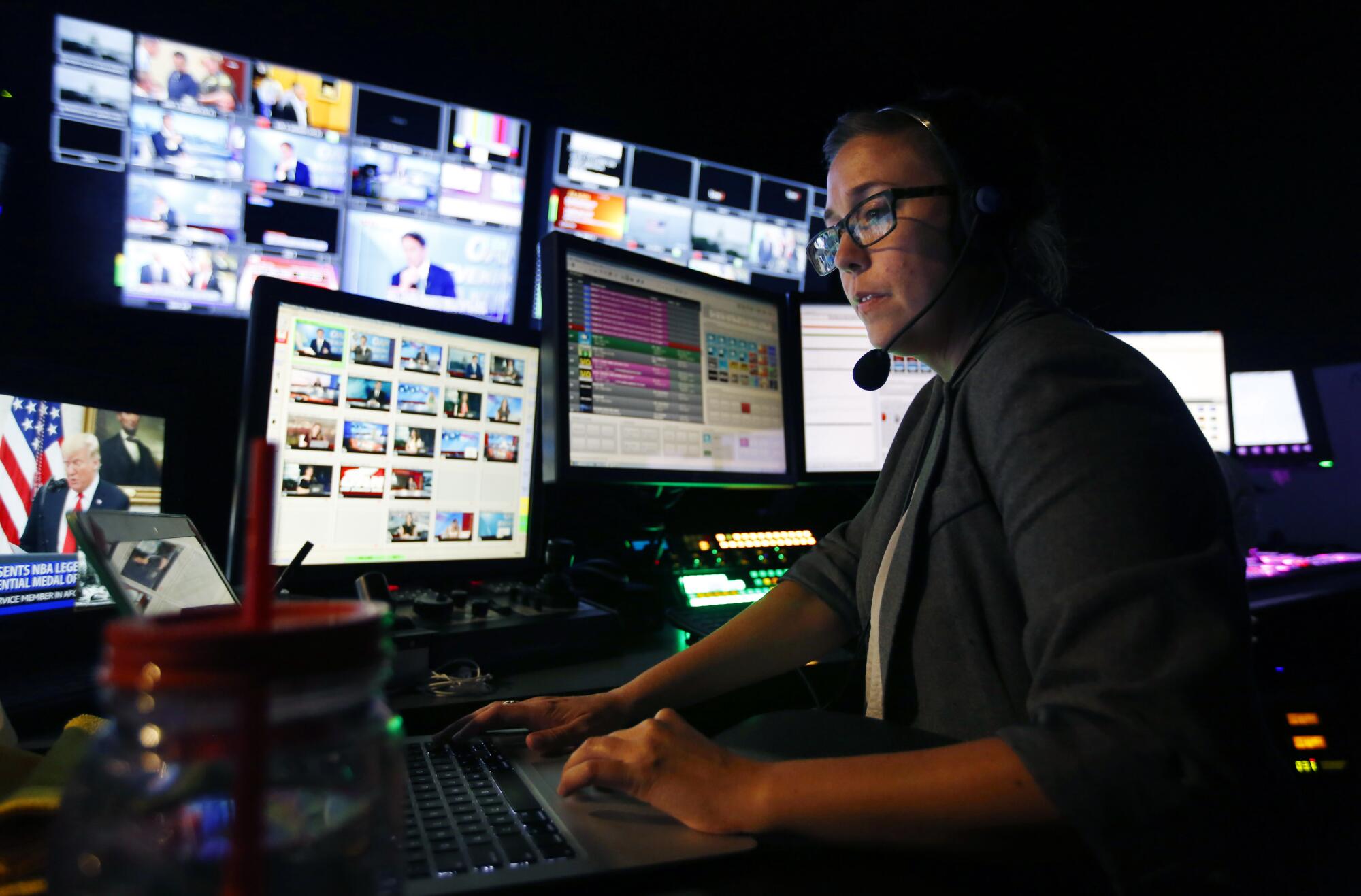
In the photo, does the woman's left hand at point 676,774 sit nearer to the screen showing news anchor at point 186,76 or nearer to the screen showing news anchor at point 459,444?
the screen showing news anchor at point 459,444

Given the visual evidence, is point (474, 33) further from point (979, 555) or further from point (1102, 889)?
point (1102, 889)

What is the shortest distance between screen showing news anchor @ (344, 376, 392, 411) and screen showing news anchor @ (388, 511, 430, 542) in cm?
17

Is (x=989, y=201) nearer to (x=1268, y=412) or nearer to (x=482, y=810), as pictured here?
(x=482, y=810)

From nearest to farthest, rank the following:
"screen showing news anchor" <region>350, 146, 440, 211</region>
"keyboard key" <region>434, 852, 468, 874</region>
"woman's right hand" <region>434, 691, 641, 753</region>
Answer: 1. "keyboard key" <region>434, 852, 468, 874</region>
2. "woman's right hand" <region>434, 691, 641, 753</region>
3. "screen showing news anchor" <region>350, 146, 440, 211</region>

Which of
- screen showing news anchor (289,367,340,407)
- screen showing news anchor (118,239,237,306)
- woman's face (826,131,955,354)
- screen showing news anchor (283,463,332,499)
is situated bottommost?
screen showing news anchor (283,463,332,499)


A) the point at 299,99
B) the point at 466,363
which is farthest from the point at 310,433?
the point at 299,99

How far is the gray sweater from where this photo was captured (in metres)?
0.51

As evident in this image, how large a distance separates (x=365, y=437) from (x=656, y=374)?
57 centimetres

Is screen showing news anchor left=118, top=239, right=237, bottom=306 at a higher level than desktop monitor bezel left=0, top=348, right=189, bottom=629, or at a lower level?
higher

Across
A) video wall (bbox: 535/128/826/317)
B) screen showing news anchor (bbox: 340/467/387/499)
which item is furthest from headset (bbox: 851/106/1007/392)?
video wall (bbox: 535/128/826/317)

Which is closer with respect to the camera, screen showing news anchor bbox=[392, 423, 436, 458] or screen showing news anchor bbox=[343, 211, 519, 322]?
screen showing news anchor bbox=[392, 423, 436, 458]

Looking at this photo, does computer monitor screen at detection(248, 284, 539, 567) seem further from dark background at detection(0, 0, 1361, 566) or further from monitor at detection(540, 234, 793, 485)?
dark background at detection(0, 0, 1361, 566)

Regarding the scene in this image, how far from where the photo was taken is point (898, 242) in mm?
986

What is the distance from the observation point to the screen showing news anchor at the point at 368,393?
3.83ft
